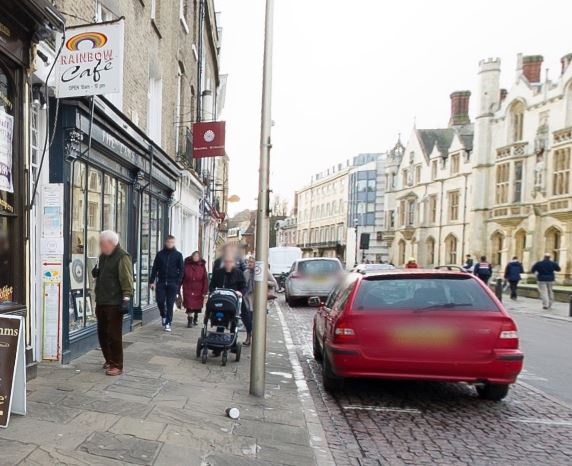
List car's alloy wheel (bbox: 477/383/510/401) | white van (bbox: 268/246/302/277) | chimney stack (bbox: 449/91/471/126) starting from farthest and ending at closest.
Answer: chimney stack (bbox: 449/91/471/126)
white van (bbox: 268/246/302/277)
car's alloy wheel (bbox: 477/383/510/401)

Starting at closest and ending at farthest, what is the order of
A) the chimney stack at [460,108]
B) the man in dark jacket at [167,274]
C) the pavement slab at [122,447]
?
the pavement slab at [122,447]
the man in dark jacket at [167,274]
the chimney stack at [460,108]

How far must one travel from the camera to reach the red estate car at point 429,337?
4738 mm

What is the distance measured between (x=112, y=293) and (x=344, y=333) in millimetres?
2666

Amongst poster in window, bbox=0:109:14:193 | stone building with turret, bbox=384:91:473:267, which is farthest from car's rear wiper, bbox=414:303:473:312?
stone building with turret, bbox=384:91:473:267

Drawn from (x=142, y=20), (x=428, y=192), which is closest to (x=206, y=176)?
(x=142, y=20)

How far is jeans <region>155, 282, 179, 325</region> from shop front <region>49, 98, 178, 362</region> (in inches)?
23.7

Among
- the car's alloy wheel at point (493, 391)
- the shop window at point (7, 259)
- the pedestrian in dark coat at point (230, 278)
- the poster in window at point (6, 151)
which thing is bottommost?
the car's alloy wheel at point (493, 391)

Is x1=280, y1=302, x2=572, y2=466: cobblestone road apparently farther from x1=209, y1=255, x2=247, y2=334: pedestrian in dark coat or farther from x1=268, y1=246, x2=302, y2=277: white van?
x1=268, y1=246, x2=302, y2=277: white van

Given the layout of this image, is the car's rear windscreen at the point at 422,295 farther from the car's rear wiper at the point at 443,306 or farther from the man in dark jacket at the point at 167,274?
the man in dark jacket at the point at 167,274

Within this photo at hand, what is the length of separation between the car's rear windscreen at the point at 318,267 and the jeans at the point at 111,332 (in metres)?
10.3

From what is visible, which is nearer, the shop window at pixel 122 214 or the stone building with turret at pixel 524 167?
the shop window at pixel 122 214

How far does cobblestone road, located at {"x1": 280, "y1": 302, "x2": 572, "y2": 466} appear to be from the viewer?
3.77 meters

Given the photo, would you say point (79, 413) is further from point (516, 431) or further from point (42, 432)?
point (516, 431)

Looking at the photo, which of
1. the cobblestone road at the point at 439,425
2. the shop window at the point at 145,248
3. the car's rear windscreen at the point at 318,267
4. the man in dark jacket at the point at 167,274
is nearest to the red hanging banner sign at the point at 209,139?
the shop window at the point at 145,248
